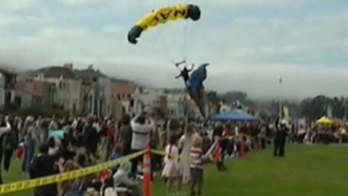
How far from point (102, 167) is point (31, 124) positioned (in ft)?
54.2

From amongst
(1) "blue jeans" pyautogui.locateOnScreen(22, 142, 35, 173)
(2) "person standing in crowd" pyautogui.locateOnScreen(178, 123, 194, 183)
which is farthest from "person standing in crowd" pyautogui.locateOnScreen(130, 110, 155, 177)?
(1) "blue jeans" pyautogui.locateOnScreen(22, 142, 35, 173)

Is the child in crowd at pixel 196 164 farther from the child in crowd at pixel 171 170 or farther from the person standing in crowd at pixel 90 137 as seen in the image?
the person standing in crowd at pixel 90 137

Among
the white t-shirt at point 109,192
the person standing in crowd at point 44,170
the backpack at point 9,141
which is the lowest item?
the backpack at point 9,141

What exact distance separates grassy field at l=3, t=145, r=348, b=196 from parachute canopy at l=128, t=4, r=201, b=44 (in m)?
4.83

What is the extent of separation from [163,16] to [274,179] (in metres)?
5.99

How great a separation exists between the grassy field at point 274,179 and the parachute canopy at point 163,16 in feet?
15.8

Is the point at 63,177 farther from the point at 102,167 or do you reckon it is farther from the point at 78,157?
the point at 78,157

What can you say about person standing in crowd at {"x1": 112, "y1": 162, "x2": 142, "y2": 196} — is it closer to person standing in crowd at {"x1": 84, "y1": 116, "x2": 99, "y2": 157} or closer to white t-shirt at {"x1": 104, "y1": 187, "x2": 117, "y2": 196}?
white t-shirt at {"x1": 104, "y1": 187, "x2": 117, "y2": 196}

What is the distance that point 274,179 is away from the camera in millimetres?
29469

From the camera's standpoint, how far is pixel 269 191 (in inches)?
974

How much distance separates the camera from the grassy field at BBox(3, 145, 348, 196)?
80.7ft

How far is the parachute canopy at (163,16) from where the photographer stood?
1166 inches

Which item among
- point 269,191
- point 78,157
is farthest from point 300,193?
point 78,157

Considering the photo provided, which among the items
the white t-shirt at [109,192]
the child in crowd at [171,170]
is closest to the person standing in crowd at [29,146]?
the child in crowd at [171,170]
